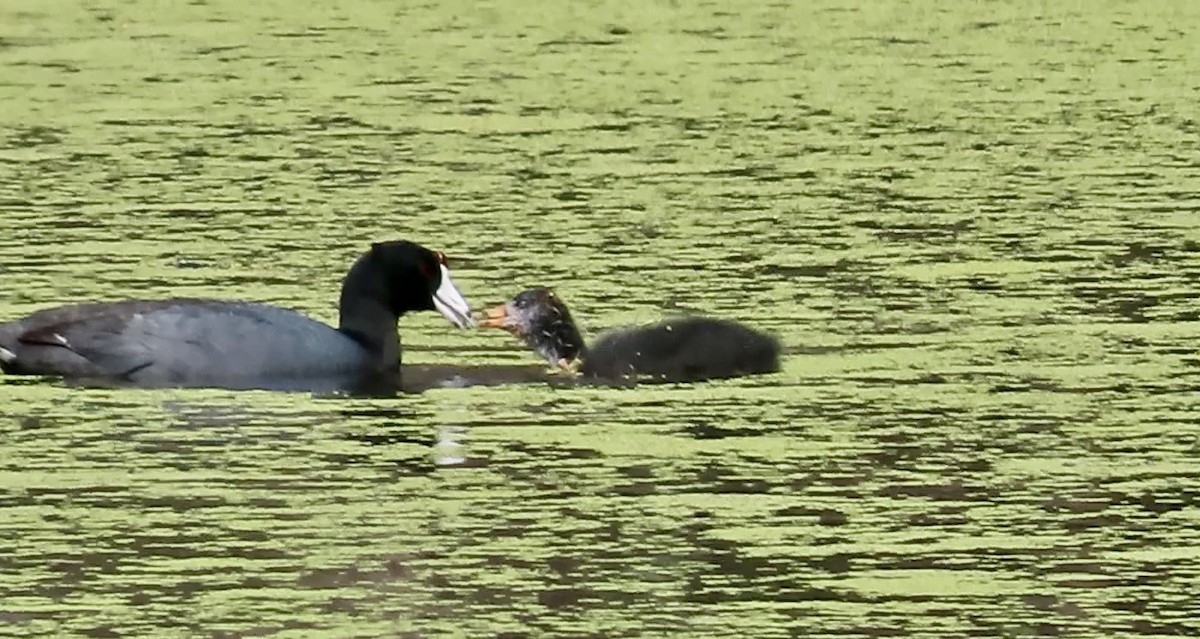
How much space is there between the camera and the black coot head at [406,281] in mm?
12227

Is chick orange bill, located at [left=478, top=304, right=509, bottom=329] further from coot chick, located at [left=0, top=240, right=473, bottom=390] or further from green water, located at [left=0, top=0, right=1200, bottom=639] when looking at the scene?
coot chick, located at [left=0, top=240, right=473, bottom=390]

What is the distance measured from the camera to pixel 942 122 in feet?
61.6

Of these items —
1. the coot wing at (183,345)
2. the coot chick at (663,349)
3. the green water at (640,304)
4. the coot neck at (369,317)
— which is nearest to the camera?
the green water at (640,304)

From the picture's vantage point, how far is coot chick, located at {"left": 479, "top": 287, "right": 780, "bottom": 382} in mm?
11500

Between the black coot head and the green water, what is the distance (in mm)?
218

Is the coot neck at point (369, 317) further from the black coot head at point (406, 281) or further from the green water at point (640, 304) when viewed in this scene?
the green water at point (640, 304)

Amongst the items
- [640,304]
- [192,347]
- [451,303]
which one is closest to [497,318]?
[451,303]

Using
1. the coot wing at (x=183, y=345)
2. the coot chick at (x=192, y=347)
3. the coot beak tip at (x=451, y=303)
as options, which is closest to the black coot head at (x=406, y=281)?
the coot beak tip at (x=451, y=303)

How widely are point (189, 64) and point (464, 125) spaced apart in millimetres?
3435

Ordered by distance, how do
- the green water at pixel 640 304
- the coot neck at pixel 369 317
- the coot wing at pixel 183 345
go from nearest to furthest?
the green water at pixel 640 304, the coot wing at pixel 183 345, the coot neck at pixel 369 317

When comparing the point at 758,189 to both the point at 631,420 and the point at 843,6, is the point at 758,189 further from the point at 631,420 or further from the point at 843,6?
the point at 843,6

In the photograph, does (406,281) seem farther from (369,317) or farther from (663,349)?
(663,349)

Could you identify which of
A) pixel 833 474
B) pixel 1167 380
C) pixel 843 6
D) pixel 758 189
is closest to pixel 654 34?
pixel 843 6

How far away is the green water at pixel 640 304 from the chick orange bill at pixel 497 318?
21 cm
